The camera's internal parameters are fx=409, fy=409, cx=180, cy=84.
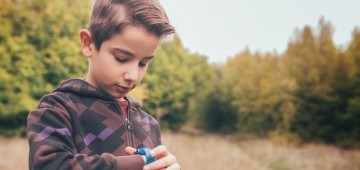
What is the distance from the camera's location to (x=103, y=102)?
5.92 ft

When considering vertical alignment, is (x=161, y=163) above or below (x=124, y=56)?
below

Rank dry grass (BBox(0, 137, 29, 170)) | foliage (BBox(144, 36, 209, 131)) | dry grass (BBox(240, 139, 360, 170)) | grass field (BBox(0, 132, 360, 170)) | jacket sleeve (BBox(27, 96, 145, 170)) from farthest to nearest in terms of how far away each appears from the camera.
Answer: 1. foliage (BBox(144, 36, 209, 131))
2. dry grass (BBox(240, 139, 360, 170))
3. grass field (BBox(0, 132, 360, 170))
4. dry grass (BBox(0, 137, 29, 170))
5. jacket sleeve (BBox(27, 96, 145, 170))

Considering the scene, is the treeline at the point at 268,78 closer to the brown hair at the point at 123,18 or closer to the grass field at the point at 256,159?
the grass field at the point at 256,159

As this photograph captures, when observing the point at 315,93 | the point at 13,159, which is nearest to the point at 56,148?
the point at 13,159

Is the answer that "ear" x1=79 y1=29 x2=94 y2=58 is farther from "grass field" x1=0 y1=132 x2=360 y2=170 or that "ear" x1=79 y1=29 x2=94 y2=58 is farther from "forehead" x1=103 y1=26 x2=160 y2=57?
"grass field" x1=0 y1=132 x2=360 y2=170

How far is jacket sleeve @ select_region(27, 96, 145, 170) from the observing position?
133 centimetres

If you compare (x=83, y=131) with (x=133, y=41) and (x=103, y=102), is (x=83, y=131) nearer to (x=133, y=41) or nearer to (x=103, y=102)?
(x=103, y=102)

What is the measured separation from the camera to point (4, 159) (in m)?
12.9

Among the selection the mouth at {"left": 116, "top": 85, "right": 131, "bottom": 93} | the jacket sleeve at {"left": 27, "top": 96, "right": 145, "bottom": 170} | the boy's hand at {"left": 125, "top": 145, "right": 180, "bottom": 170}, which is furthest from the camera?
the mouth at {"left": 116, "top": 85, "right": 131, "bottom": 93}

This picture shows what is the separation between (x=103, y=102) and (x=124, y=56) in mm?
318

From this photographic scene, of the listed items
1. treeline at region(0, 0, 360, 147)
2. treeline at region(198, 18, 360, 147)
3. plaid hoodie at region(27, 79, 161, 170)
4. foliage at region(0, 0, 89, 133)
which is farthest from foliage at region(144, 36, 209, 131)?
plaid hoodie at region(27, 79, 161, 170)

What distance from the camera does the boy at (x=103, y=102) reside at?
1389 millimetres

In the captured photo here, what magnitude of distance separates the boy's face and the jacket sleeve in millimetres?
236

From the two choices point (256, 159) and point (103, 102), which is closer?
point (103, 102)
